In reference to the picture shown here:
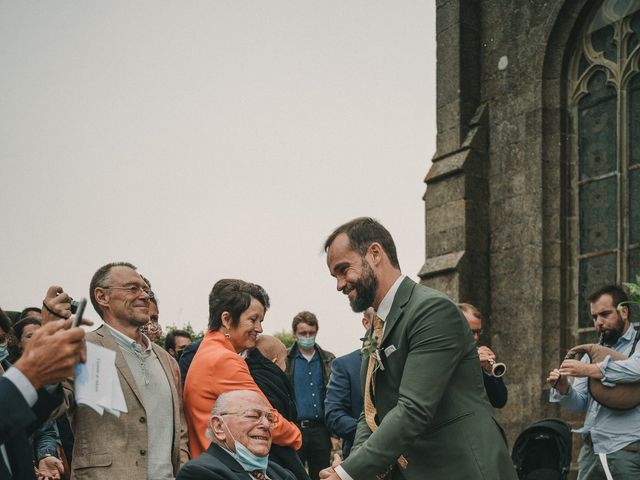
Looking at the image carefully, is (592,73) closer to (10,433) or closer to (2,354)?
(2,354)

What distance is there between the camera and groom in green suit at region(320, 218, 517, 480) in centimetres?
377

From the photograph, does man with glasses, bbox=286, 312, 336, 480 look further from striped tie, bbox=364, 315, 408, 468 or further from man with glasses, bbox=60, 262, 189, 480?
striped tie, bbox=364, 315, 408, 468

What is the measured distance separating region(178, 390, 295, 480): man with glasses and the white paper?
57.9 inches

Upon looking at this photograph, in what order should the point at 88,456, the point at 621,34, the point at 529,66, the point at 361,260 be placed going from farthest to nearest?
1. the point at 529,66
2. the point at 621,34
3. the point at 88,456
4. the point at 361,260

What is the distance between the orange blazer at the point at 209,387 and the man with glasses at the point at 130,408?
12cm

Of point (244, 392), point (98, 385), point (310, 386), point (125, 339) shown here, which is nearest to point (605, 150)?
point (310, 386)

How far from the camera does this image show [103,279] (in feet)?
16.8

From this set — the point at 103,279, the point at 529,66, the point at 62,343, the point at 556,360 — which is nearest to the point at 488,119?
the point at 529,66

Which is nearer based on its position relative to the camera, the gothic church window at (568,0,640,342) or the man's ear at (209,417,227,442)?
the man's ear at (209,417,227,442)

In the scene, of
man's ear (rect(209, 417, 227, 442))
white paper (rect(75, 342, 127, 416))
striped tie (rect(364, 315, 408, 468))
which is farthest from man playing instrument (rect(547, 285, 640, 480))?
white paper (rect(75, 342, 127, 416))

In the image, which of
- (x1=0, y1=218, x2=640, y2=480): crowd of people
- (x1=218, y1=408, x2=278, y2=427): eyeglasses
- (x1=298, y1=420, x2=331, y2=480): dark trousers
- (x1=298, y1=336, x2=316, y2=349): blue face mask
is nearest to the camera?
(x1=0, y1=218, x2=640, y2=480): crowd of people

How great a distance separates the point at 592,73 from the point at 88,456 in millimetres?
10075

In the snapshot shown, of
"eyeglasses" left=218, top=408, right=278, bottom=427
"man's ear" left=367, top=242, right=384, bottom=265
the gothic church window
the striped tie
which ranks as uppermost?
the gothic church window

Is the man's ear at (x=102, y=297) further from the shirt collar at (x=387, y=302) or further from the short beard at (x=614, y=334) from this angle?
the short beard at (x=614, y=334)
